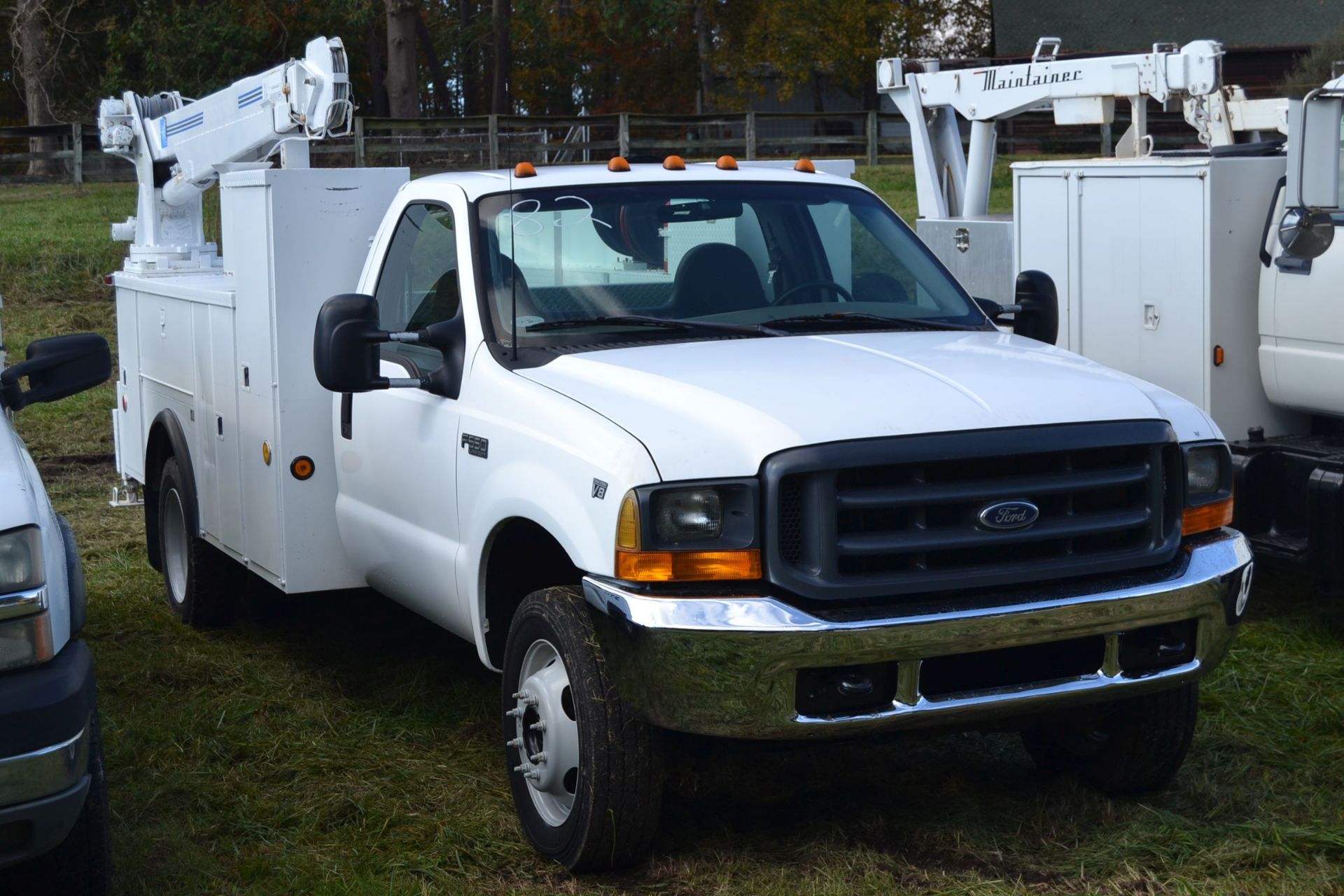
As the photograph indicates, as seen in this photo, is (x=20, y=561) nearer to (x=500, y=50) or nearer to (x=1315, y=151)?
(x=1315, y=151)

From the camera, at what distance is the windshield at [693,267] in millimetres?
5422

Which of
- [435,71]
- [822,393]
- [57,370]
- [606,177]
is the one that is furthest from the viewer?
[435,71]

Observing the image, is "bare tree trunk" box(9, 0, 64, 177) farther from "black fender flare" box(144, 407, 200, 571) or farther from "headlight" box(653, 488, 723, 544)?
"headlight" box(653, 488, 723, 544)

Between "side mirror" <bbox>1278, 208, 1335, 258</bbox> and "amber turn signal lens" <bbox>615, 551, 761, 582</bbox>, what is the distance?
375 cm

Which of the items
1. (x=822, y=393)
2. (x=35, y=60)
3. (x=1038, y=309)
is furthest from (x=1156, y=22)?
(x=822, y=393)

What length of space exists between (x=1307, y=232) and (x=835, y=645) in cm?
380

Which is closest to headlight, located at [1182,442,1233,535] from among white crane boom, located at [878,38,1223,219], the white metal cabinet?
the white metal cabinet

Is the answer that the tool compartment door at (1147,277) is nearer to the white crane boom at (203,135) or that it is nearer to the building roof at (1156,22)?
the white crane boom at (203,135)

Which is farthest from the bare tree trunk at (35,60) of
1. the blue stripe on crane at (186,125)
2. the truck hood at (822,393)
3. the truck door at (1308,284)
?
the truck hood at (822,393)

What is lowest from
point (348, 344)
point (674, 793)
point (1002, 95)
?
point (674, 793)

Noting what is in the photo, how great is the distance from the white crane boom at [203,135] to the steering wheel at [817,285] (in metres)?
3.26

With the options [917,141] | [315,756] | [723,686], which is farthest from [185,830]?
[917,141]

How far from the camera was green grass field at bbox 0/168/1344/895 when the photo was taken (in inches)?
187

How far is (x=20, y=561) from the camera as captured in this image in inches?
152
